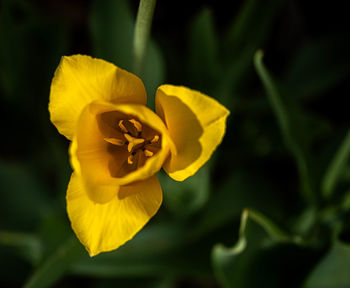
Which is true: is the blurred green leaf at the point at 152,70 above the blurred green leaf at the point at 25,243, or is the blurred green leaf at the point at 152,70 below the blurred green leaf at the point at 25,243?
above

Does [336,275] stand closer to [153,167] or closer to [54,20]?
[153,167]

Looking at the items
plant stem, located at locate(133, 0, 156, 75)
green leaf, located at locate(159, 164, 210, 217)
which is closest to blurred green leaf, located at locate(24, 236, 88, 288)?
green leaf, located at locate(159, 164, 210, 217)

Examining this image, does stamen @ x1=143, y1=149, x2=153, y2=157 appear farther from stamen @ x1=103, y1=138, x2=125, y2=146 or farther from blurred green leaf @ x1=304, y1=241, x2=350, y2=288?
blurred green leaf @ x1=304, y1=241, x2=350, y2=288

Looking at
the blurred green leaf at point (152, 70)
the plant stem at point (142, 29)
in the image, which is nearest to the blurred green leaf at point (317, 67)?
the blurred green leaf at point (152, 70)

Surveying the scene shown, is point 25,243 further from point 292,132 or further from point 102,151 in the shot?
point 292,132

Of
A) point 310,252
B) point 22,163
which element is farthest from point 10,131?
point 310,252

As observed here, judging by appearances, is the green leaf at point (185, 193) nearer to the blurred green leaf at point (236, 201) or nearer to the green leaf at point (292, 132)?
the blurred green leaf at point (236, 201)

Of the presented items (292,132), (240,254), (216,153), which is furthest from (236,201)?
(292,132)
